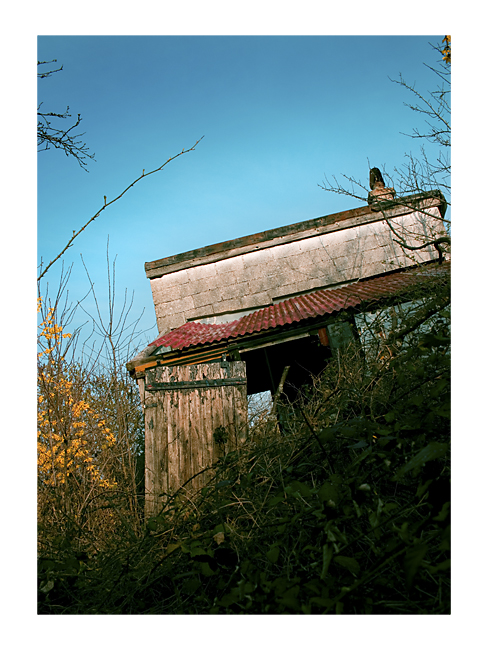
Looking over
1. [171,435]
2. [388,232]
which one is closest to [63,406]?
[171,435]

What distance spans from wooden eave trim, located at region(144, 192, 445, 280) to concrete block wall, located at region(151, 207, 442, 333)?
84mm

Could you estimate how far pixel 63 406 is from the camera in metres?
5.13

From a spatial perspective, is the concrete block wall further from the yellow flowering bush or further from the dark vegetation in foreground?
the dark vegetation in foreground

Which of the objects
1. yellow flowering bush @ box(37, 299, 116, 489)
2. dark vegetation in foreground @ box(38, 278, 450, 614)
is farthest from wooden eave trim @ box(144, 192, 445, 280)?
dark vegetation in foreground @ box(38, 278, 450, 614)

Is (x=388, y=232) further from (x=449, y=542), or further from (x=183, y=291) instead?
(x=449, y=542)

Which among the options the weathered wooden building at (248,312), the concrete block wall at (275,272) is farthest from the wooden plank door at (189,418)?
the concrete block wall at (275,272)

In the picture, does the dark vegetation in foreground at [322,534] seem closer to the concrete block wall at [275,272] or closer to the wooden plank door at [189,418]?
the wooden plank door at [189,418]

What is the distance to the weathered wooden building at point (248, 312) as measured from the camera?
18.3 feet

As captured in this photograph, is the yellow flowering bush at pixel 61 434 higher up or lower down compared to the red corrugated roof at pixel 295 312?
lower down

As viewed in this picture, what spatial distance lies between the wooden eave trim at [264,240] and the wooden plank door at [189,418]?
5.46 metres

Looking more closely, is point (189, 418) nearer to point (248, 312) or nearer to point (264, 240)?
point (248, 312)

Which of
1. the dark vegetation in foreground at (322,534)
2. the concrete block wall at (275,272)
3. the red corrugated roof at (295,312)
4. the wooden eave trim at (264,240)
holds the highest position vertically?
the wooden eave trim at (264,240)

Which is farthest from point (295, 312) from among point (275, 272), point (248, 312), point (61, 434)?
point (61, 434)
